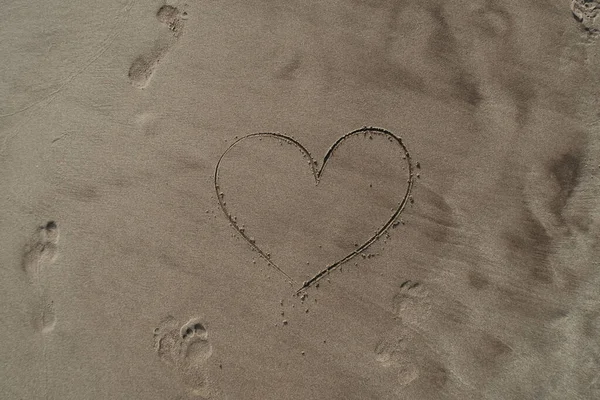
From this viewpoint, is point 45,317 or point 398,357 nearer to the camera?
point 398,357

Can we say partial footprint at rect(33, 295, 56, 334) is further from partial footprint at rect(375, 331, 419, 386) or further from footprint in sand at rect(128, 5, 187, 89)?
partial footprint at rect(375, 331, 419, 386)

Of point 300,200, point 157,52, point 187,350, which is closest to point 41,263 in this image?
point 187,350

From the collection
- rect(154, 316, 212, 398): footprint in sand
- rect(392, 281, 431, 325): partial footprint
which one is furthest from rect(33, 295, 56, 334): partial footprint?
rect(392, 281, 431, 325): partial footprint

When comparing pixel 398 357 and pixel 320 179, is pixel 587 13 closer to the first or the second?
pixel 320 179

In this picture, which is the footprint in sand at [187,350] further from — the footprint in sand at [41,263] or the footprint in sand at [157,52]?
the footprint in sand at [157,52]

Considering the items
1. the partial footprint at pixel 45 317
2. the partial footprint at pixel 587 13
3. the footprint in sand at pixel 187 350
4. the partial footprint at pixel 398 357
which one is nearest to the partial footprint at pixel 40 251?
the partial footprint at pixel 45 317

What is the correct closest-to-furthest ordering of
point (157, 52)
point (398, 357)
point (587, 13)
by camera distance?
1. point (398, 357)
2. point (587, 13)
3. point (157, 52)
